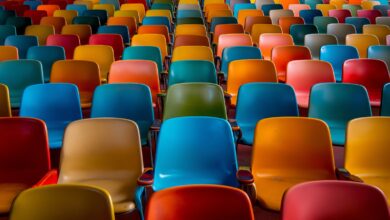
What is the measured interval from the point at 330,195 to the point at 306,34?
5199 millimetres

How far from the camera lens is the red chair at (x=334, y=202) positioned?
220 centimetres

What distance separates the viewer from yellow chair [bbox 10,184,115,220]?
2.14m

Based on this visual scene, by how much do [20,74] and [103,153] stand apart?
2.23 metres

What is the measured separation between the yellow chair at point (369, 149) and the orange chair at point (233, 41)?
10.6ft

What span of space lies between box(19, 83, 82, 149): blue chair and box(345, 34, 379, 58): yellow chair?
4.07 m

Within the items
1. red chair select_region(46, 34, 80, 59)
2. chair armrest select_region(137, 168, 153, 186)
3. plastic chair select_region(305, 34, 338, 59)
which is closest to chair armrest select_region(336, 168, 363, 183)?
chair armrest select_region(137, 168, 153, 186)

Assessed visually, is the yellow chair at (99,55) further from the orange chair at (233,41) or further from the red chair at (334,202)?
the red chair at (334,202)

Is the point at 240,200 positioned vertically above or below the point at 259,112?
above

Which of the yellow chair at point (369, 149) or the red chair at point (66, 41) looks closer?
the yellow chair at point (369, 149)

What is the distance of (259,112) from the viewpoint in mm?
4074

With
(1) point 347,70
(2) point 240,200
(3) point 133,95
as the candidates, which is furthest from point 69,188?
(1) point 347,70

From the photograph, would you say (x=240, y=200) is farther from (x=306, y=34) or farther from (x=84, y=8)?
(x=84, y=8)

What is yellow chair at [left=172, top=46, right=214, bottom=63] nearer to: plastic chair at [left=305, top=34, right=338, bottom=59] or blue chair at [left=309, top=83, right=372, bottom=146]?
blue chair at [left=309, top=83, right=372, bottom=146]

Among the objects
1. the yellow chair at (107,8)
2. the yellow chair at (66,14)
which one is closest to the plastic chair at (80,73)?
the yellow chair at (66,14)
